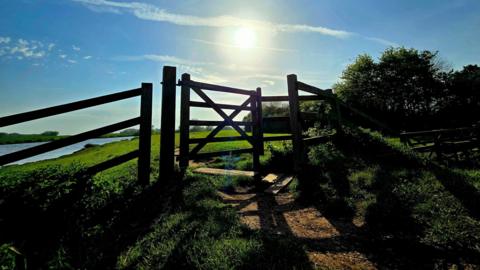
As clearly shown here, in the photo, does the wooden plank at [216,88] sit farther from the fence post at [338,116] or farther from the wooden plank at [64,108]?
the fence post at [338,116]

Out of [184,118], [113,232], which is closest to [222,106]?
[184,118]

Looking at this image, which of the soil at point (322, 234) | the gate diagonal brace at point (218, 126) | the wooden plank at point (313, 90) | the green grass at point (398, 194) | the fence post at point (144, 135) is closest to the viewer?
the soil at point (322, 234)

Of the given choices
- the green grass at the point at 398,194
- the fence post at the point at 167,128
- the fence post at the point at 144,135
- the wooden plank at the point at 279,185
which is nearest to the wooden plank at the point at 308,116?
the green grass at the point at 398,194

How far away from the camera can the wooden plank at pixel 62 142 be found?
2947 millimetres

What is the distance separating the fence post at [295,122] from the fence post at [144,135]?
367cm

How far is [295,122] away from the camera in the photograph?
6215 millimetres

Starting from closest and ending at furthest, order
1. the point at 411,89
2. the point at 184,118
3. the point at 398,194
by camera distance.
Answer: the point at 398,194 < the point at 184,118 < the point at 411,89

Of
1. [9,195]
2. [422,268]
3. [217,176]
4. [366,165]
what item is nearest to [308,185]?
[366,165]

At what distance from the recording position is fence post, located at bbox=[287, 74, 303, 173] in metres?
6.12

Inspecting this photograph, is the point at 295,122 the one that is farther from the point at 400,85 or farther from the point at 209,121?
the point at 400,85

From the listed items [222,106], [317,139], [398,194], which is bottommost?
[398,194]

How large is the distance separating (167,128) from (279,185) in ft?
8.92

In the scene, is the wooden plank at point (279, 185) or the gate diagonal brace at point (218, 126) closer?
the wooden plank at point (279, 185)

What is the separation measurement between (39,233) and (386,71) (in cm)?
3555
